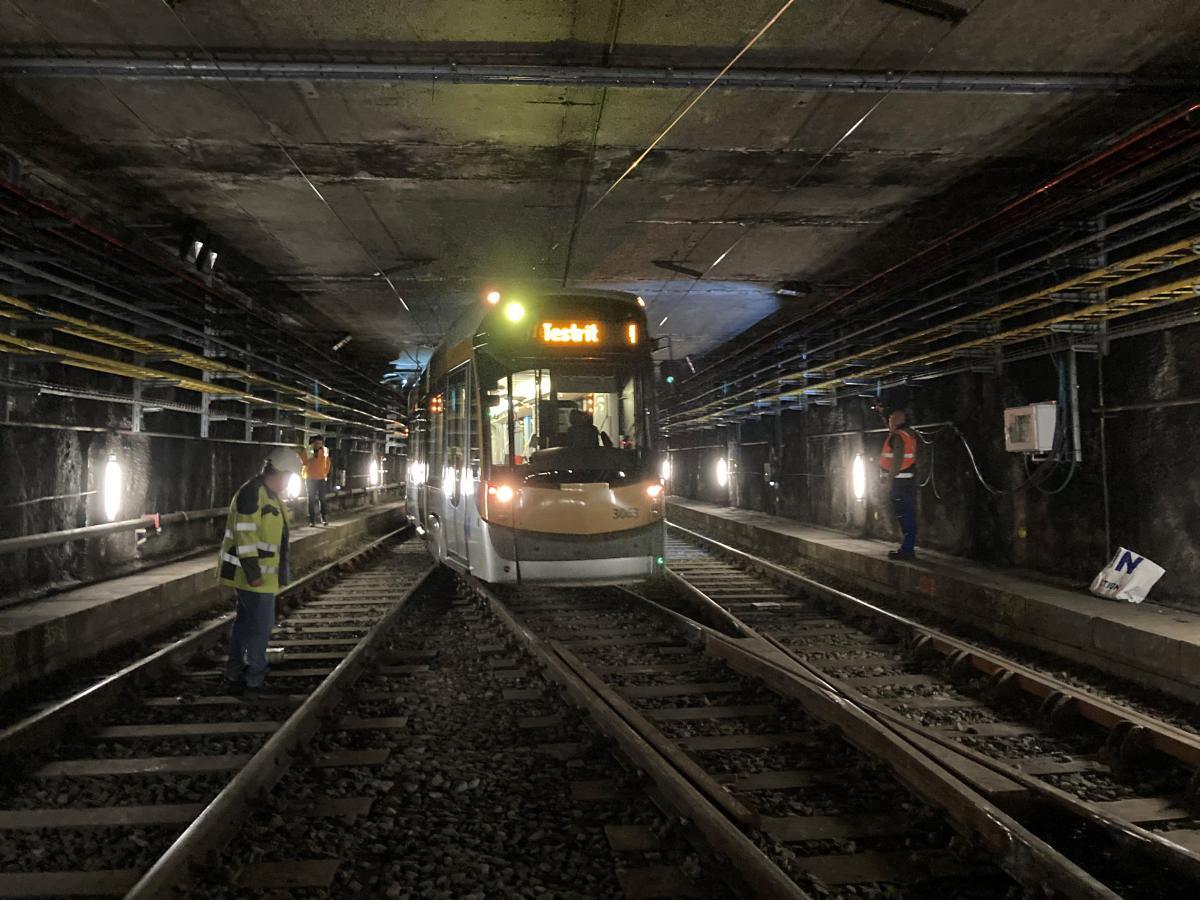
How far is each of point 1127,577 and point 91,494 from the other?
11975 mm

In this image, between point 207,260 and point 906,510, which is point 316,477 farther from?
point 906,510

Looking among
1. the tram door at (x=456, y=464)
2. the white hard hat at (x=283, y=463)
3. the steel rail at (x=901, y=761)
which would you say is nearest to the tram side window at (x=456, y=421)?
the tram door at (x=456, y=464)

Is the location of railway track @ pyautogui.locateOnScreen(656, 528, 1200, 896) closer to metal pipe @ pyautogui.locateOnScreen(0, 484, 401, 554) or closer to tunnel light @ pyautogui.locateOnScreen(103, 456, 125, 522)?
metal pipe @ pyautogui.locateOnScreen(0, 484, 401, 554)

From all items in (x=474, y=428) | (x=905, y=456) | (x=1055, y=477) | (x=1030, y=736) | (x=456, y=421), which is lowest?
(x=1030, y=736)

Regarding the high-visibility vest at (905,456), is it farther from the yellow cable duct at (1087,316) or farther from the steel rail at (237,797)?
the steel rail at (237,797)

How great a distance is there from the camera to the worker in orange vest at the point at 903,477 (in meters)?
10.8

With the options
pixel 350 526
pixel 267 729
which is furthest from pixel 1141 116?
pixel 350 526

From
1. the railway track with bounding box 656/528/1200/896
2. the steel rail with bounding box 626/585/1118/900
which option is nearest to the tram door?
the railway track with bounding box 656/528/1200/896

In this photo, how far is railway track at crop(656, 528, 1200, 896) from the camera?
3.54 meters

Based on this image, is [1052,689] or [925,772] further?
[1052,689]

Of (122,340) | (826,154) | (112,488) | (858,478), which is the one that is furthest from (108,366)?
(858,478)

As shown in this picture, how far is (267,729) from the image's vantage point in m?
5.18

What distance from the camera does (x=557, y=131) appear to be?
24.5 feet

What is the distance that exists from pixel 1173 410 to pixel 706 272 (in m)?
7.26
